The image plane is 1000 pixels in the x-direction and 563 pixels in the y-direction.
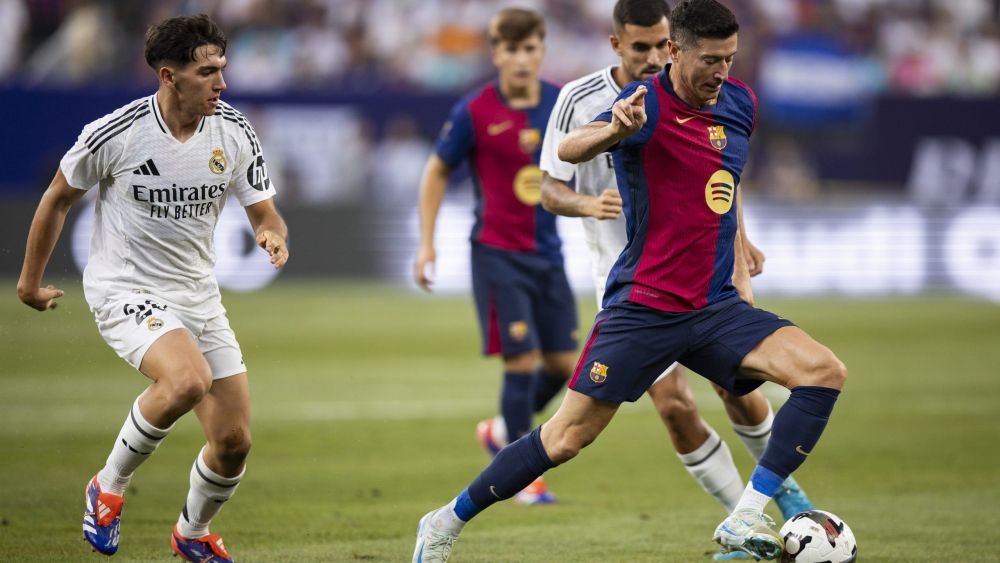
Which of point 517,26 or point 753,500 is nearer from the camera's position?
point 753,500

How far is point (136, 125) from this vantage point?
595 cm

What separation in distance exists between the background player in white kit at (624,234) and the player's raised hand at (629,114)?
3.61 feet

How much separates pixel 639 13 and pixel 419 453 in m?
4.16

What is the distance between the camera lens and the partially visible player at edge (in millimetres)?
5516

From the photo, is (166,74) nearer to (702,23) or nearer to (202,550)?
(202,550)

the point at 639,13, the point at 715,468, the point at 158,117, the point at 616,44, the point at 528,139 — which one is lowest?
the point at 715,468

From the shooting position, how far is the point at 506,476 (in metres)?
5.66

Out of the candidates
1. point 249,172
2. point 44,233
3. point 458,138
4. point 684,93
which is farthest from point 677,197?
point 458,138

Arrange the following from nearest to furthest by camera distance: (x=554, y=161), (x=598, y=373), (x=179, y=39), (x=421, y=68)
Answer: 1. (x=598, y=373)
2. (x=179, y=39)
3. (x=554, y=161)
4. (x=421, y=68)

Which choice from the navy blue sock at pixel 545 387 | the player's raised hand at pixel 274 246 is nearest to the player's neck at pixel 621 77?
the player's raised hand at pixel 274 246

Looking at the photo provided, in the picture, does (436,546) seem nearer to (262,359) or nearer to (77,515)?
(77,515)

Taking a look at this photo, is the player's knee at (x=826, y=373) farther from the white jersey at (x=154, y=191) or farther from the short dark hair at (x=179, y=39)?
the short dark hair at (x=179, y=39)

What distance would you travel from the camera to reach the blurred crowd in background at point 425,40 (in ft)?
69.8

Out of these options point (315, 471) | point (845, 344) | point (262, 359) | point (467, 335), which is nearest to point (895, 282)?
point (845, 344)
